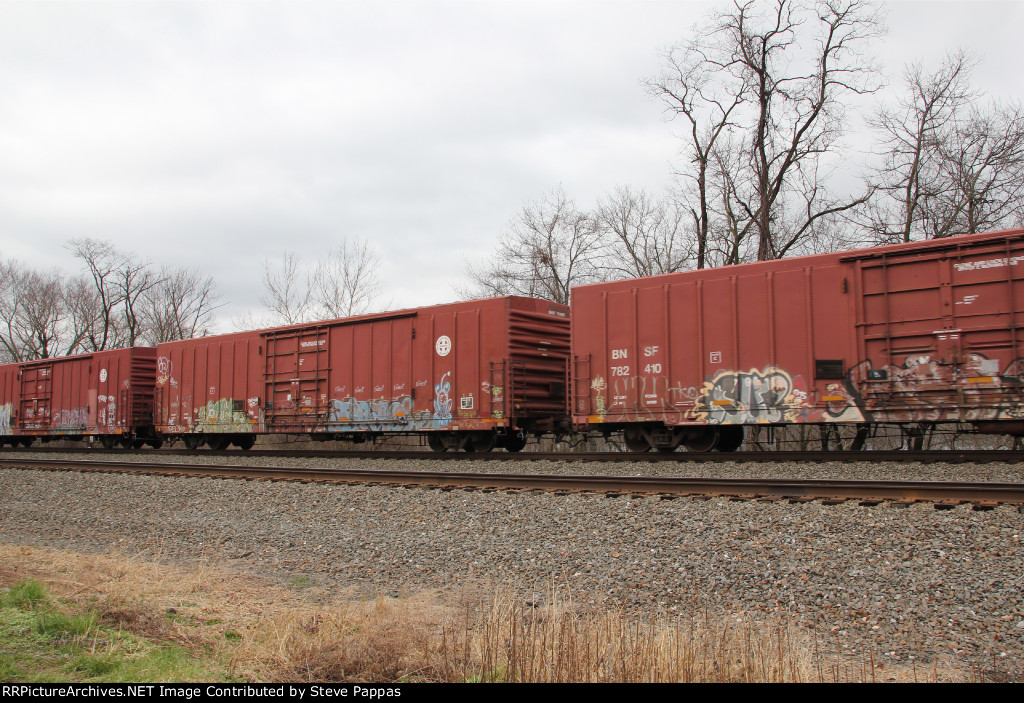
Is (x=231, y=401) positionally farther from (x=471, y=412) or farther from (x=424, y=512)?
(x=424, y=512)

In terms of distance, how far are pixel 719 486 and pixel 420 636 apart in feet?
16.1

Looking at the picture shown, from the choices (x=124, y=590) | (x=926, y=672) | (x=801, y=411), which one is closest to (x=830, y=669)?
(x=926, y=672)

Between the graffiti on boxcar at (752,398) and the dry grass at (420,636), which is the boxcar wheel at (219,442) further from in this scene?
the dry grass at (420,636)

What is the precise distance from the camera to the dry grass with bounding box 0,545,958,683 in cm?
344

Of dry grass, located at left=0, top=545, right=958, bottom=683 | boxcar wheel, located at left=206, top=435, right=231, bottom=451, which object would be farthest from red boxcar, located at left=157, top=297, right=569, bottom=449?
dry grass, located at left=0, top=545, right=958, bottom=683

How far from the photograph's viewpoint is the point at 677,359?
1226 centimetres

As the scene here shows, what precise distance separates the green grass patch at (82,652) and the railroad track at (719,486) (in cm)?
501

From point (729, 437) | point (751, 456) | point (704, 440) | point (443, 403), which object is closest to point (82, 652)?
point (751, 456)

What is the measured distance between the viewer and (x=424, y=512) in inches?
305

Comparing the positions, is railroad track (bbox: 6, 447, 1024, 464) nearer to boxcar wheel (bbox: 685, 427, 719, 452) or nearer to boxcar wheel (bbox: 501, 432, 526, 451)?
boxcar wheel (bbox: 685, 427, 719, 452)

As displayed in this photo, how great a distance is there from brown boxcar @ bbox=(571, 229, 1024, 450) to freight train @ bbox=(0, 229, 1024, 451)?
0.9 inches

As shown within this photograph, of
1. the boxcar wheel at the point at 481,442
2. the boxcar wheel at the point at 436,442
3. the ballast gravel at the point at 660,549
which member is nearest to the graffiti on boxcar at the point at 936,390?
the ballast gravel at the point at 660,549

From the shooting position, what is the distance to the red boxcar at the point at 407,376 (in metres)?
14.5

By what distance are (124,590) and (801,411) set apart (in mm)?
9598
